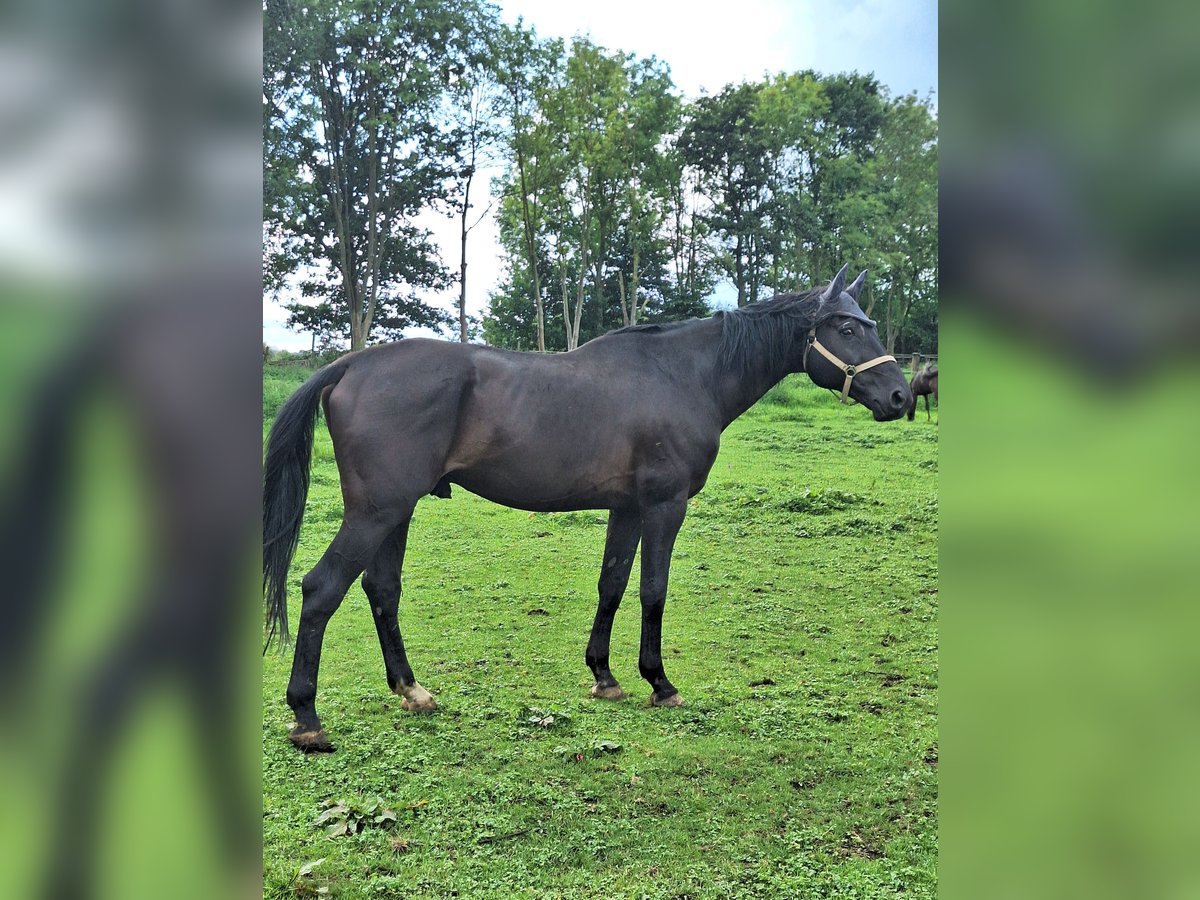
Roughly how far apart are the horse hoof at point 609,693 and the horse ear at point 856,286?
201 centimetres

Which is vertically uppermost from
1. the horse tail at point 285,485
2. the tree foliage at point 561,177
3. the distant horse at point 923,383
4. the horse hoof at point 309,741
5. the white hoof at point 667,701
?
the tree foliage at point 561,177

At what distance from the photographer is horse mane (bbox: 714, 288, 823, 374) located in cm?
361

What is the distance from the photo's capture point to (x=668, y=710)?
3.53 metres

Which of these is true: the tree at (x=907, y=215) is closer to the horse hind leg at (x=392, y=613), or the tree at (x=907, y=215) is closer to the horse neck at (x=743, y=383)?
the horse neck at (x=743, y=383)

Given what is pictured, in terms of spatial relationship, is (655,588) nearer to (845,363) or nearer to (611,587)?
(611,587)

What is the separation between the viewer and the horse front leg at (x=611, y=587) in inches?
143

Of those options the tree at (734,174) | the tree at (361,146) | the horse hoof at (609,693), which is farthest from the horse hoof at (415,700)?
the tree at (734,174)

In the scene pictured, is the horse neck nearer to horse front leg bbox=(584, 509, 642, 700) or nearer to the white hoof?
horse front leg bbox=(584, 509, 642, 700)

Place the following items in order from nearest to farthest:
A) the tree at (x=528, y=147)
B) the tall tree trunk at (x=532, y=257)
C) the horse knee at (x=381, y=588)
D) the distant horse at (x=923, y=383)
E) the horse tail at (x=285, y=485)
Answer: the horse tail at (x=285, y=485) → the horse knee at (x=381, y=588) → the distant horse at (x=923, y=383) → the tree at (x=528, y=147) → the tall tree trunk at (x=532, y=257)
